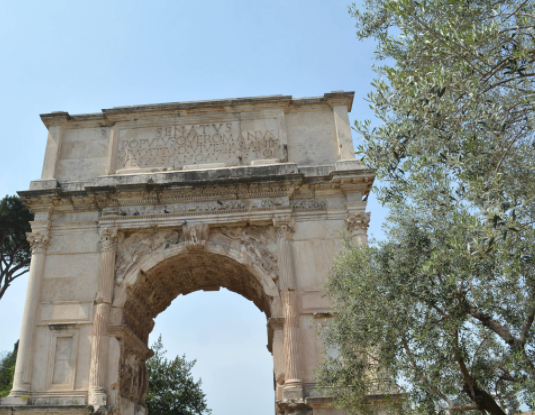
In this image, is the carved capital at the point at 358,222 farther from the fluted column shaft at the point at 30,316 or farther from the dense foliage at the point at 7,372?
the dense foliage at the point at 7,372

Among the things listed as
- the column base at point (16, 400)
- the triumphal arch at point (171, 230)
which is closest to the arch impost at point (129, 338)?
the triumphal arch at point (171, 230)

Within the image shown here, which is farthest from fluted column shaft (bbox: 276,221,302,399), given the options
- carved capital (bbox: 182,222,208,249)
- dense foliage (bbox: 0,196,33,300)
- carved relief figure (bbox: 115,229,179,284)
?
dense foliage (bbox: 0,196,33,300)

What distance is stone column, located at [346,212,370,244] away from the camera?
40.1 ft

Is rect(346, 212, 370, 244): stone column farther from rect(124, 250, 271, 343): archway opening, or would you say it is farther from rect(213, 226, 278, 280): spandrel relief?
rect(124, 250, 271, 343): archway opening

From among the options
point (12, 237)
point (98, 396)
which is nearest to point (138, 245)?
point (98, 396)

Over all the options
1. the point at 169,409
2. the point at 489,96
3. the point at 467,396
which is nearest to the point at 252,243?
the point at 467,396

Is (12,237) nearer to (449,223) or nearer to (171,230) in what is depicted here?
(171,230)

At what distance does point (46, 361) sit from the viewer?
11.7 meters

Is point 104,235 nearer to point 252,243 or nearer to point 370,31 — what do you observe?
point 252,243

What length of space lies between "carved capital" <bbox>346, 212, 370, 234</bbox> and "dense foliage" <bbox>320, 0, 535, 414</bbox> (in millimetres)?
2946

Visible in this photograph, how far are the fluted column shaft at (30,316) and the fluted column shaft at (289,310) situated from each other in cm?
558

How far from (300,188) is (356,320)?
4.77m

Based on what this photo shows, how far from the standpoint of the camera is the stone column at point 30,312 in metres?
11.4

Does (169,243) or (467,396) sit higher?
(169,243)
